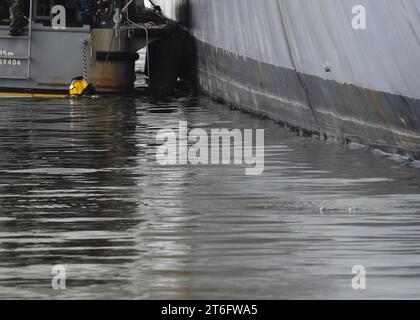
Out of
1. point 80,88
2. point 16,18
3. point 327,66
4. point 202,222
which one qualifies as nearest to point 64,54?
point 80,88

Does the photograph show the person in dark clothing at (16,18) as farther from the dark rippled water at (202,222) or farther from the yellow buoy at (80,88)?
the dark rippled water at (202,222)

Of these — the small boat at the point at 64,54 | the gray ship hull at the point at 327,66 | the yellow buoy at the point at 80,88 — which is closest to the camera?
the gray ship hull at the point at 327,66

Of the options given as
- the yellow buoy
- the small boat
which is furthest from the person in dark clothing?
the yellow buoy

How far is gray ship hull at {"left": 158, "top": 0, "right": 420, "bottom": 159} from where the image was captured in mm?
13891

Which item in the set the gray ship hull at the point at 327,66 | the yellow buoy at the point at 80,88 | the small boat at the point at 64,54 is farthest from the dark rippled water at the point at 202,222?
the small boat at the point at 64,54

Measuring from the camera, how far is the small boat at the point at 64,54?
26.1 meters

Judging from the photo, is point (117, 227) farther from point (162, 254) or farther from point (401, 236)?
point (401, 236)

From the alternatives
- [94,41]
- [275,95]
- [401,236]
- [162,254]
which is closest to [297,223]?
[401,236]

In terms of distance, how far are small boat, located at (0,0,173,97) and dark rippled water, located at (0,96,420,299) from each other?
27.8 feet

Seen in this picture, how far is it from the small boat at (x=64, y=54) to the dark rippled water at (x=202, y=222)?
849 centimetres

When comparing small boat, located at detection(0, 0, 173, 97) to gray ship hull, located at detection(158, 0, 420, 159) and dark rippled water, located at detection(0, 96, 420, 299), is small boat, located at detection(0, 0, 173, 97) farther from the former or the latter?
dark rippled water, located at detection(0, 96, 420, 299)

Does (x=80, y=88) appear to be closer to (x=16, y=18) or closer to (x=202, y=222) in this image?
(x=16, y=18)
